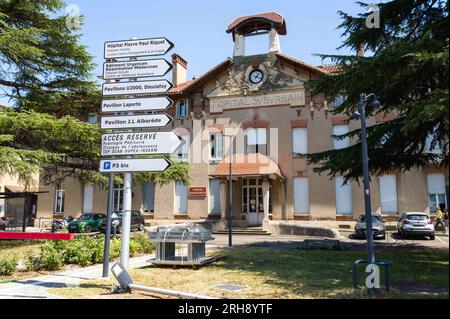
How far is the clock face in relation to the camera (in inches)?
1100

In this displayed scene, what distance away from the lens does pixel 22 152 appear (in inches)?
532

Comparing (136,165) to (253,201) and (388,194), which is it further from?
(388,194)

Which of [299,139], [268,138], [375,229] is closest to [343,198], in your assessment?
[375,229]

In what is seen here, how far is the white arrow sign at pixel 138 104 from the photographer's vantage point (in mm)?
8133

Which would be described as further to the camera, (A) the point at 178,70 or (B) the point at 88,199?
(A) the point at 178,70

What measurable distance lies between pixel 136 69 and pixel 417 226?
17952mm

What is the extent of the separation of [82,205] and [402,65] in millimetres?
27698

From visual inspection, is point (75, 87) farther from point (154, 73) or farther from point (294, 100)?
point (294, 100)

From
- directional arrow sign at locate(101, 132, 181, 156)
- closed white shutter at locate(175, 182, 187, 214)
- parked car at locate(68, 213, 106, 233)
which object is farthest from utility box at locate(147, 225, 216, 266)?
closed white shutter at locate(175, 182, 187, 214)

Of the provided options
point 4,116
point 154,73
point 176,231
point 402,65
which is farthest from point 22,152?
point 402,65

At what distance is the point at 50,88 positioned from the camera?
17.0m

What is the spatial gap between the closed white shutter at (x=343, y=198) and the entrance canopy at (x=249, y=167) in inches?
145

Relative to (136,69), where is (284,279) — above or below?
below
